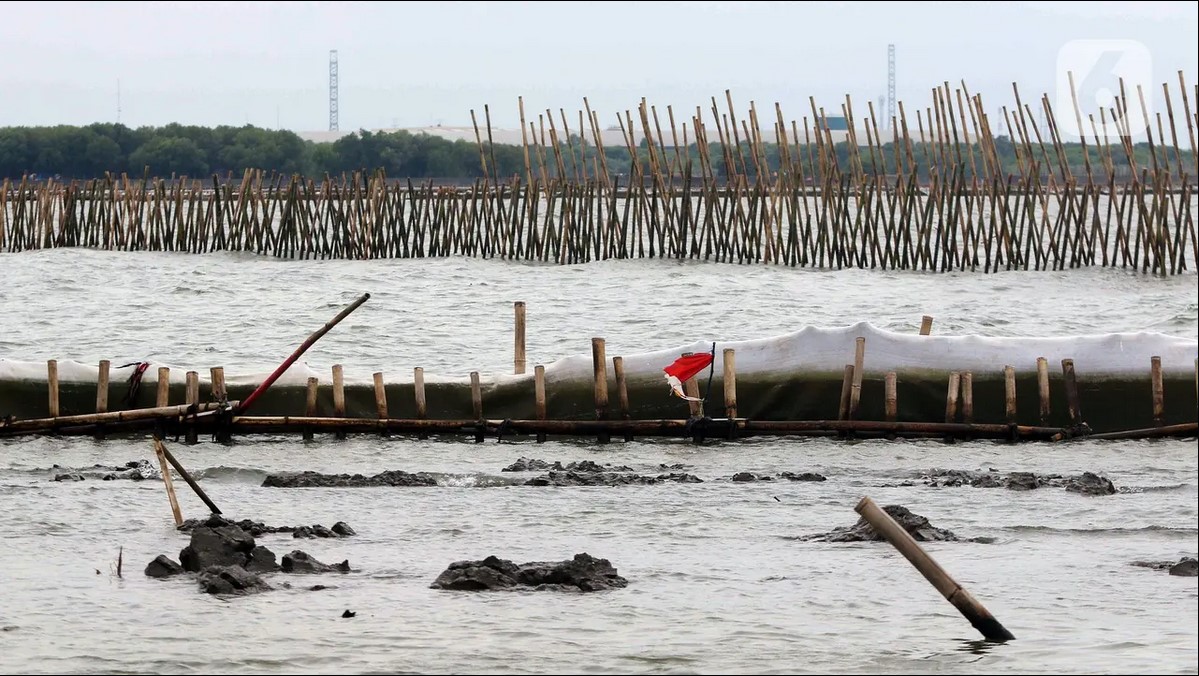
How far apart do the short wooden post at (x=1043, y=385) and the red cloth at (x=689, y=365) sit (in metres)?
1.79

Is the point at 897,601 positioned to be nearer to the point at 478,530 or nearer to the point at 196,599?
the point at 478,530

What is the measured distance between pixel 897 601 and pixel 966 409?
3429mm

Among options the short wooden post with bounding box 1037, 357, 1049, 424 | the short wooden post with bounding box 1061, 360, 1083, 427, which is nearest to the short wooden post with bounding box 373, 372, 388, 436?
the short wooden post with bounding box 1037, 357, 1049, 424

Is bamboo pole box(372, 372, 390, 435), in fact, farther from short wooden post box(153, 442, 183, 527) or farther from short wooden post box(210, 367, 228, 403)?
short wooden post box(153, 442, 183, 527)

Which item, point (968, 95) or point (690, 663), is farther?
point (968, 95)

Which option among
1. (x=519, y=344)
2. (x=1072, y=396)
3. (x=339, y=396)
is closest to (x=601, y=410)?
(x=519, y=344)

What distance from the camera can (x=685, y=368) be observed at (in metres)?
8.65

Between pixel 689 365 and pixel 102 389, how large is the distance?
330cm

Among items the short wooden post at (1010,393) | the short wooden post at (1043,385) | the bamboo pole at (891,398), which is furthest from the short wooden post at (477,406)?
the short wooden post at (1043,385)

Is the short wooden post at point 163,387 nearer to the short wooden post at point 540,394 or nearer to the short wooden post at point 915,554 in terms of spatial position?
the short wooden post at point 540,394

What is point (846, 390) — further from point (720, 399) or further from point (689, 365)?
point (689, 365)

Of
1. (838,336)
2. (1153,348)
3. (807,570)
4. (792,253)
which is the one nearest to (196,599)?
(807,570)

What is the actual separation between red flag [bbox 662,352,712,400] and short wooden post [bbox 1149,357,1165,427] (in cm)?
239

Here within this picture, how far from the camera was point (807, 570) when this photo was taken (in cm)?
573
